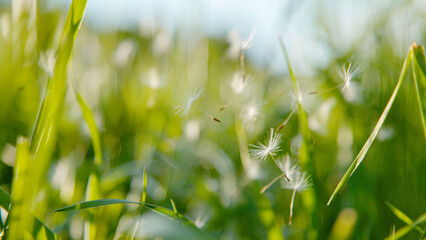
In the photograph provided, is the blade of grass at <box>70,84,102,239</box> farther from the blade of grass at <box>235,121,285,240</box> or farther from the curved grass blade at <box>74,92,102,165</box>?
the blade of grass at <box>235,121,285,240</box>

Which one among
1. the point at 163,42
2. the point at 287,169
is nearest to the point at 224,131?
the point at 163,42

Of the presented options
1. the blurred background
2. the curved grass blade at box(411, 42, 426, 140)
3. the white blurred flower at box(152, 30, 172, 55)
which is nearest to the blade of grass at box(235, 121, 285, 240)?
the blurred background

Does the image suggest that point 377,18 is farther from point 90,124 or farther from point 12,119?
point 12,119

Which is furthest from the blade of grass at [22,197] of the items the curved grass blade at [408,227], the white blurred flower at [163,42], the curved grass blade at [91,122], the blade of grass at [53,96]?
the white blurred flower at [163,42]

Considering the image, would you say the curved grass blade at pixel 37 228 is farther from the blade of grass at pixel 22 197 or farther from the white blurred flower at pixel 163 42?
the white blurred flower at pixel 163 42

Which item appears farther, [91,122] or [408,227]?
[91,122]

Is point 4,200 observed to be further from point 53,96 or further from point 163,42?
point 163,42

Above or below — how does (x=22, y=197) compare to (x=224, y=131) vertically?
above

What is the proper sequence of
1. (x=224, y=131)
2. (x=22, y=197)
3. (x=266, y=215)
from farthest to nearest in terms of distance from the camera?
(x=224, y=131) < (x=266, y=215) < (x=22, y=197)
